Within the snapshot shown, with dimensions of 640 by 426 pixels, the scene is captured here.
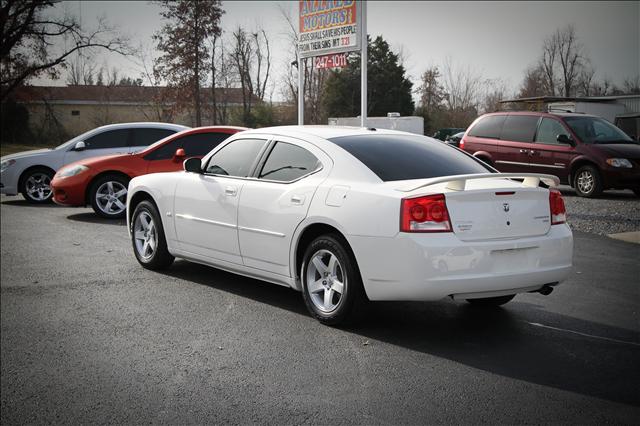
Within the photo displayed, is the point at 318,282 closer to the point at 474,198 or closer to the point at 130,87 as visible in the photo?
the point at 474,198

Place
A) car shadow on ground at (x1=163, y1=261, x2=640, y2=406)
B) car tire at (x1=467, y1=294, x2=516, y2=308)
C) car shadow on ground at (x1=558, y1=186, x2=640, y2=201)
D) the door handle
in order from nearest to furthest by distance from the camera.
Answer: car shadow on ground at (x1=163, y1=261, x2=640, y2=406), the door handle, car tire at (x1=467, y1=294, x2=516, y2=308), car shadow on ground at (x1=558, y1=186, x2=640, y2=201)

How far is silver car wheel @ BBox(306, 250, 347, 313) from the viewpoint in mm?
5715

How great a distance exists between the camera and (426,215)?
17.0 feet

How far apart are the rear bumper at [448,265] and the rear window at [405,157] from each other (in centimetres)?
70

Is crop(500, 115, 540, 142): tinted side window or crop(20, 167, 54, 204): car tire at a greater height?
crop(500, 115, 540, 142): tinted side window

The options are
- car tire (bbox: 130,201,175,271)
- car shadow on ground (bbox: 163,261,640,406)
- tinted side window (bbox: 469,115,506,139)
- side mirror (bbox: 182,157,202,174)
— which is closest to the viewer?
car shadow on ground (bbox: 163,261,640,406)

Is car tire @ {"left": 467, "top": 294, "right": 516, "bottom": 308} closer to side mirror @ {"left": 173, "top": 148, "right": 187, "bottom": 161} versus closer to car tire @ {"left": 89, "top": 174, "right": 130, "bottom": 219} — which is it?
side mirror @ {"left": 173, "top": 148, "right": 187, "bottom": 161}

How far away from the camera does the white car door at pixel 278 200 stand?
604 cm

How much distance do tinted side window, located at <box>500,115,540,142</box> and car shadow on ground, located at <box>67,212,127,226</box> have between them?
908cm

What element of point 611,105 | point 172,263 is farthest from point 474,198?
point 611,105

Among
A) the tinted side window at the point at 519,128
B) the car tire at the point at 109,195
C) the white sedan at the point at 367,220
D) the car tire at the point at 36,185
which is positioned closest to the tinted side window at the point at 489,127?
the tinted side window at the point at 519,128

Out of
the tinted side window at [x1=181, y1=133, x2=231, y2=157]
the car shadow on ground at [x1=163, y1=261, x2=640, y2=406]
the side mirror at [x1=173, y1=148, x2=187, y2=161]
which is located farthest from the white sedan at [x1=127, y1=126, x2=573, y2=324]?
the tinted side window at [x1=181, y1=133, x2=231, y2=157]

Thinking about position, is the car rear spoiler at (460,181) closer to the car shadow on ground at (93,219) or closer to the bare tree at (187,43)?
the car shadow on ground at (93,219)

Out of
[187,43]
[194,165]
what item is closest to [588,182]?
[194,165]
